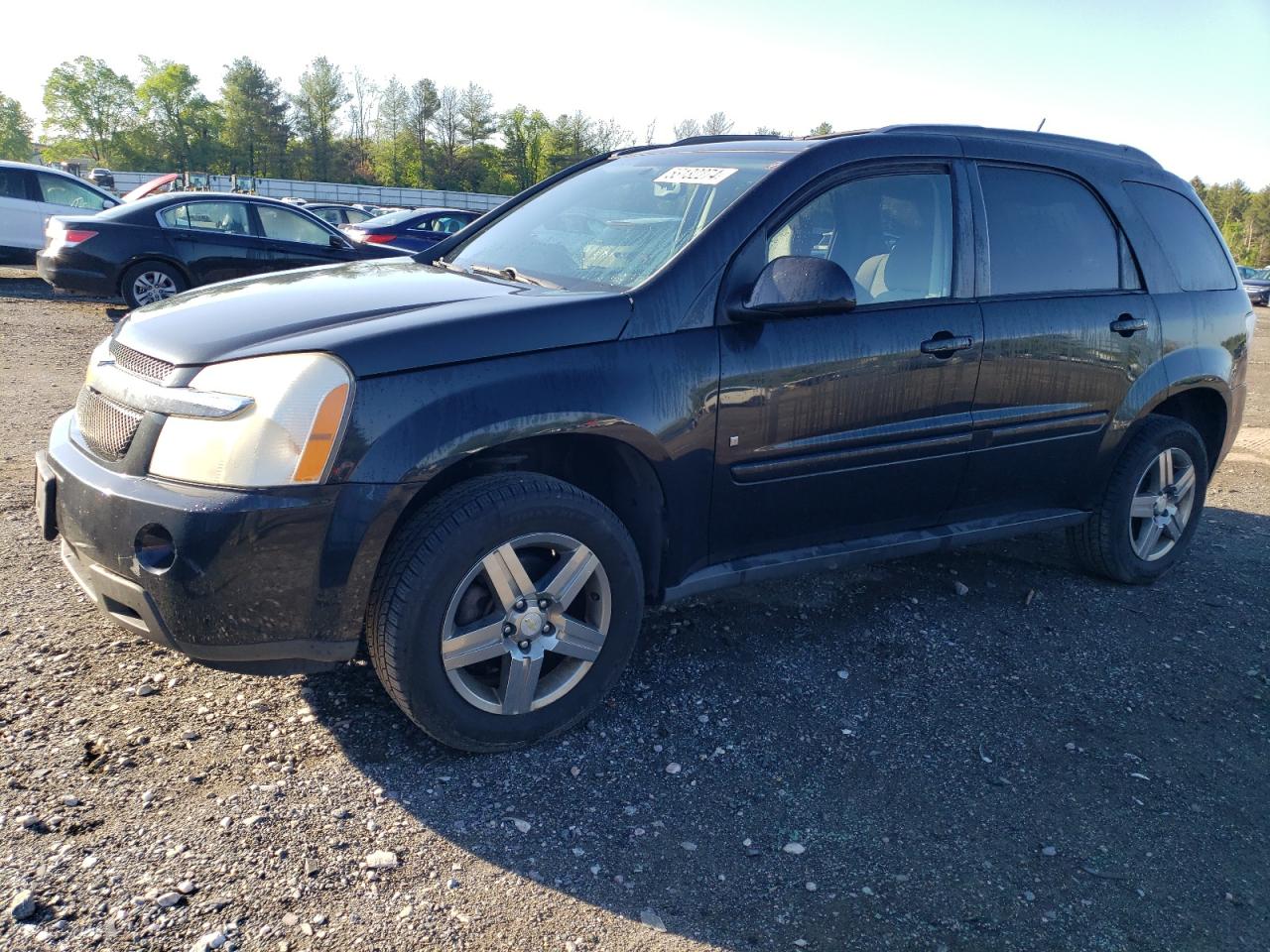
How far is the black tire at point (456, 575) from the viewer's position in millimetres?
2701

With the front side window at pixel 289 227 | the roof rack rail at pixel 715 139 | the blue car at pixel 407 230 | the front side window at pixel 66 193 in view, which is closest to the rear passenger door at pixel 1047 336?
the roof rack rail at pixel 715 139

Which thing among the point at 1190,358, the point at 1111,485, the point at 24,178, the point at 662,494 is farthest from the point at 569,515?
the point at 24,178

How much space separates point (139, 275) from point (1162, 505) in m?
11.0

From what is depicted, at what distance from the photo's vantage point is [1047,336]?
13.0 feet

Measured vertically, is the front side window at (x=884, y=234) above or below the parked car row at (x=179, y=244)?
above

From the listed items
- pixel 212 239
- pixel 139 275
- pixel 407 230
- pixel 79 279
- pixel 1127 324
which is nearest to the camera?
pixel 1127 324

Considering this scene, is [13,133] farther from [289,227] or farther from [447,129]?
[289,227]

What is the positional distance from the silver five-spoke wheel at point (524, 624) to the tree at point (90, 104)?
10091cm

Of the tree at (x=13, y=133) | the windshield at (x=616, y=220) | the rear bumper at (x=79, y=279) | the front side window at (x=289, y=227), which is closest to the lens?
the windshield at (x=616, y=220)

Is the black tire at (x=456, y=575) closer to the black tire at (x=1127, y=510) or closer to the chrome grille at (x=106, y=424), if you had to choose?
the chrome grille at (x=106, y=424)

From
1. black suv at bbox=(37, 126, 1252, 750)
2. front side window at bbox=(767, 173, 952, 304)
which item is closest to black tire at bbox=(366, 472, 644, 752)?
black suv at bbox=(37, 126, 1252, 750)

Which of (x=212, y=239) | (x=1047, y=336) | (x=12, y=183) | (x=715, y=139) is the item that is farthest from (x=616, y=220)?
(x=12, y=183)

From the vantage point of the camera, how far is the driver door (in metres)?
3.27

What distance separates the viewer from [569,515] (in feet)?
9.50
